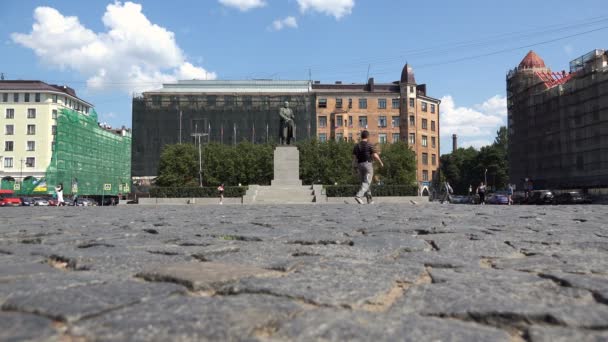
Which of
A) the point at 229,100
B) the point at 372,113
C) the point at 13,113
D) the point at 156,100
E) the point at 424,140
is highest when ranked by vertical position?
the point at 229,100

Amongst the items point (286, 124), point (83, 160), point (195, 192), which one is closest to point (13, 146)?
point (83, 160)

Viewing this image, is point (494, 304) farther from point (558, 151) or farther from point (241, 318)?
point (558, 151)

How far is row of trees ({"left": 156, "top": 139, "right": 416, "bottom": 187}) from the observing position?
57.5 m

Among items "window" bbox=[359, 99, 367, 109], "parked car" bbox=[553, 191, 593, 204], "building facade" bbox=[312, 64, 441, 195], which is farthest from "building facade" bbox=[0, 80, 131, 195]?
"parked car" bbox=[553, 191, 593, 204]

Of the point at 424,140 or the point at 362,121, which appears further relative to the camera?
the point at 424,140

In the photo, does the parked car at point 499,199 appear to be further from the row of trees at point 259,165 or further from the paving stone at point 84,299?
the paving stone at point 84,299

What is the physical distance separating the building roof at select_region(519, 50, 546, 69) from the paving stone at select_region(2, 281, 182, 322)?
220 ft

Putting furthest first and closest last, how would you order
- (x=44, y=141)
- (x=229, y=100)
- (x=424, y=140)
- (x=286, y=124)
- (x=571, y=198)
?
(x=424, y=140) → (x=44, y=141) → (x=229, y=100) → (x=571, y=198) → (x=286, y=124)

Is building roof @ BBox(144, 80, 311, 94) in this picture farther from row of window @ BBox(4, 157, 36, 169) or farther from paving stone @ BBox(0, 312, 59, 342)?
paving stone @ BBox(0, 312, 59, 342)

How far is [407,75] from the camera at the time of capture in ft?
278

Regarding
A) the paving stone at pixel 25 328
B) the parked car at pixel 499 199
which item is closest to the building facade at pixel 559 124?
the parked car at pixel 499 199

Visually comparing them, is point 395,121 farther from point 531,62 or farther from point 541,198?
point 541,198

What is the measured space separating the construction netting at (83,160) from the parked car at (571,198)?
5895cm

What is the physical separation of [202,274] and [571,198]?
40704 millimetres
